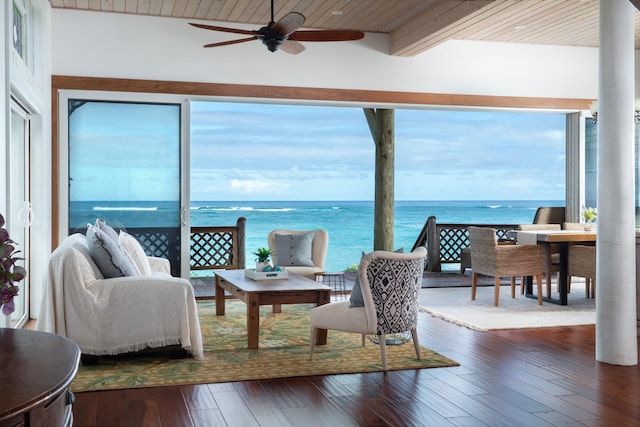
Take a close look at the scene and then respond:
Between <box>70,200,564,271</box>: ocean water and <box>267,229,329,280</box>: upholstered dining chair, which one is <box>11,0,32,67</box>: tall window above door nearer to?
<box>267,229,329,280</box>: upholstered dining chair

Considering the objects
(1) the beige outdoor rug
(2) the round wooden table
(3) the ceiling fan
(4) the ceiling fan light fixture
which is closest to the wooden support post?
(1) the beige outdoor rug

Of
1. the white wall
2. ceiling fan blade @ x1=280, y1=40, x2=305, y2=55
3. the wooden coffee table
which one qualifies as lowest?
the wooden coffee table

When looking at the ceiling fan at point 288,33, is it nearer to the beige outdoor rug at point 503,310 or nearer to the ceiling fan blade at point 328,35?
the ceiling fan blade at point 328,35

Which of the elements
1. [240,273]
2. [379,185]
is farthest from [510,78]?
[240,273]

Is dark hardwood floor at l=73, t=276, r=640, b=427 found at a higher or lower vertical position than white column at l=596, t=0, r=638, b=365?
lower

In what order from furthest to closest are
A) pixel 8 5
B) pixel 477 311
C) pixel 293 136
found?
pixel 293 136, pixel 477 311, pixel 8 5

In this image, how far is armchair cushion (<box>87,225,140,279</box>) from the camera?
4875mm

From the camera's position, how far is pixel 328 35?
17.5 ft

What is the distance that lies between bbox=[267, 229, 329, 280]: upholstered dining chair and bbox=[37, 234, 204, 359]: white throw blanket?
113 inches

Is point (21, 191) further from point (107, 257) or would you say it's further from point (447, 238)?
point (447, 238)

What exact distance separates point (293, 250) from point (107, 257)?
10.1 feet

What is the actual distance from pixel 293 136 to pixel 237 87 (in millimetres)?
13459

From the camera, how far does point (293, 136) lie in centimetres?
2125

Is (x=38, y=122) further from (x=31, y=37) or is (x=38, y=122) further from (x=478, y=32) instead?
(x=478, y=32)
